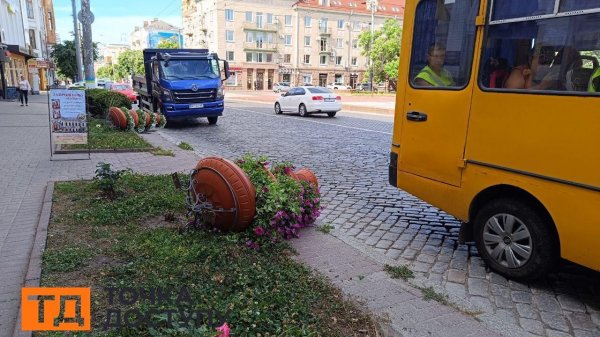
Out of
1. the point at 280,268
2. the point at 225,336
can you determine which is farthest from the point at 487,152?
the point at 225,336

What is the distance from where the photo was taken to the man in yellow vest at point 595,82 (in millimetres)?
3322

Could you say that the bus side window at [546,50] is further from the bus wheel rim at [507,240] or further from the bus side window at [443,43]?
the bus wheel rim at [507,240]

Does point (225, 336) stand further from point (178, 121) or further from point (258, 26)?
point (258, 26)

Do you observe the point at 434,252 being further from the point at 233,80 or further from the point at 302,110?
the point at 233,80

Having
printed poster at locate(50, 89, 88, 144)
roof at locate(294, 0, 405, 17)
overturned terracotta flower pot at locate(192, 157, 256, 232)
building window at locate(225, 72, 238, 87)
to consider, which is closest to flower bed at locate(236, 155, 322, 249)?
overturned terracotta flower pot at locate(192, 157, 256, 232)

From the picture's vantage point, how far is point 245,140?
13.3 metres

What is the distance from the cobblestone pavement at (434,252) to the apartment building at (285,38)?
219 ft

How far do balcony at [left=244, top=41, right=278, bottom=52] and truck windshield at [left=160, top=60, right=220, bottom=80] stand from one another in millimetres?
59880

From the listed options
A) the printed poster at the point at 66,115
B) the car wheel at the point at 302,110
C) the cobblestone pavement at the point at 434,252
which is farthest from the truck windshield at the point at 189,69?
the printed poster at the point at 66,115

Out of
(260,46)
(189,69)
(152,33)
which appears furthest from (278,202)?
(152,33)

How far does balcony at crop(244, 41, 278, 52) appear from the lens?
74.9 meters

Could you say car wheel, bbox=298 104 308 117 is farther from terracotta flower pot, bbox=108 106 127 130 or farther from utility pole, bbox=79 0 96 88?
terracotta flower pot, bbox=108 106 127 130

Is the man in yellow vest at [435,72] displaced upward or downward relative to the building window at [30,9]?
downward

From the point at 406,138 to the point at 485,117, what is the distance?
A: 1.10 m
